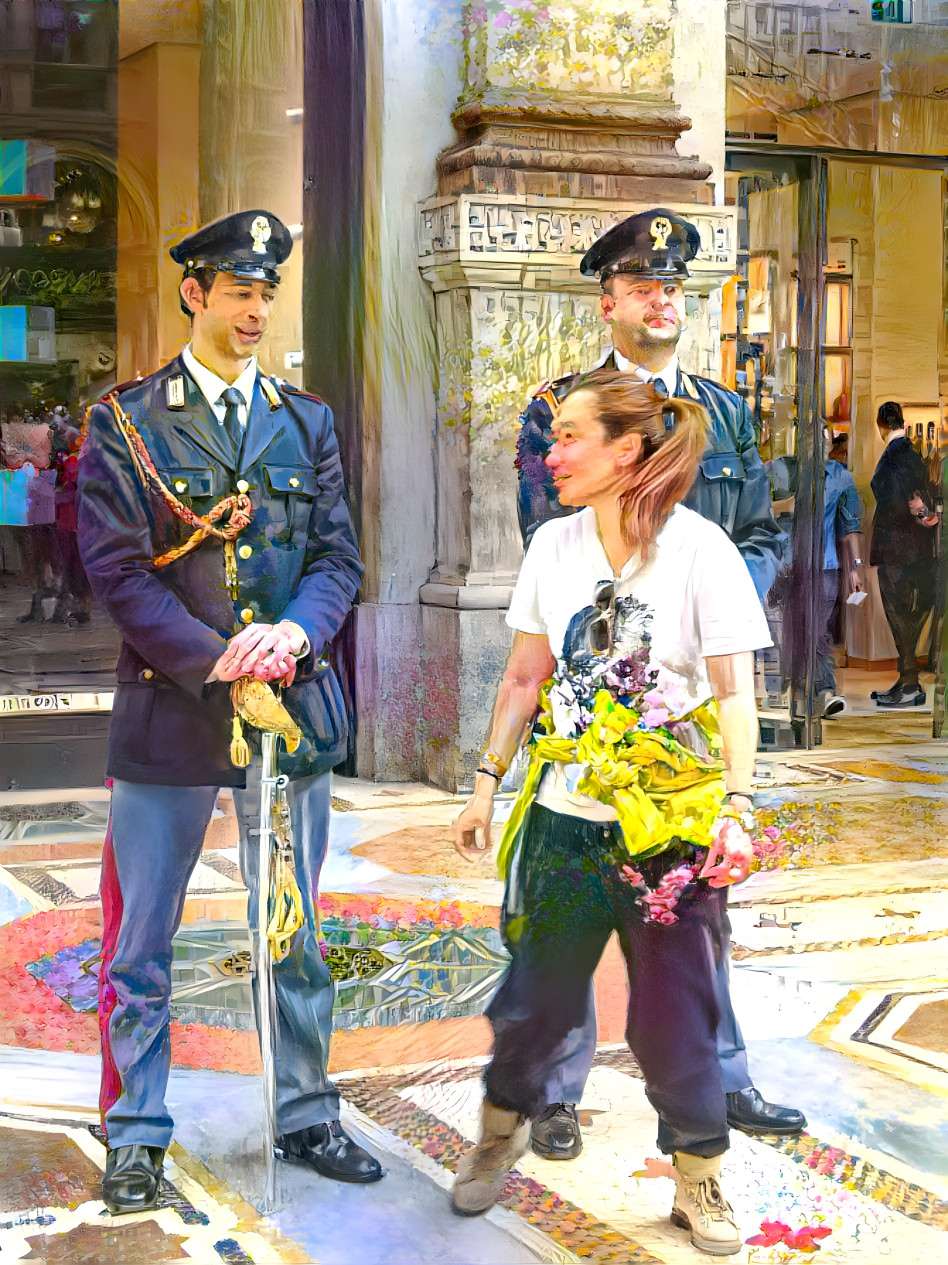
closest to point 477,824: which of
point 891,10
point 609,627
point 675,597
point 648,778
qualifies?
point 648,778

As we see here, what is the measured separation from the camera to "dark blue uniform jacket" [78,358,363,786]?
2742 mm

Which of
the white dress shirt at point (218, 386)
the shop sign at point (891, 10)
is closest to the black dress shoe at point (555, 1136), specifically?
the white dress shirt at point (218, 386)

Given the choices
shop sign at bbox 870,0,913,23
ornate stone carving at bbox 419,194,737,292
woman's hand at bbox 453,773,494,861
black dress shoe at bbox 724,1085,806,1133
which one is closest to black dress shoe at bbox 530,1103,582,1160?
black dress shoe at bbox 724,1085,806,1133

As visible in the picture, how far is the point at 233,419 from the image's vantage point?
2.79 meters

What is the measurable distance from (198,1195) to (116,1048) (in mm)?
295

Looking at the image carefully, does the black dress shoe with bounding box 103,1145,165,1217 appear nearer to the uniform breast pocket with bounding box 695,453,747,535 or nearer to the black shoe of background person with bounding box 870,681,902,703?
the uniform breast pocket with bounding box 695,453,747,535

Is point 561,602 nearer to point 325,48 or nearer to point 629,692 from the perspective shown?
point 629,692

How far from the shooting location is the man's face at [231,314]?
9.14ft

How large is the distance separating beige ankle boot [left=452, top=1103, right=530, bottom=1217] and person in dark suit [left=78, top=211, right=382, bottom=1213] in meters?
0.16

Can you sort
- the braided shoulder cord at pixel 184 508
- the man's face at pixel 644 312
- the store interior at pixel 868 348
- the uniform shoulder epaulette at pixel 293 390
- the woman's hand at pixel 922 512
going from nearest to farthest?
the braided shoulder cord at pixel 184 508 < the uniform shoulder epaulette at pixel 293 390 < the man's face at pixel 644 312 < the store interior at pixel 868 348 < the woman's hand at pixel 922 512

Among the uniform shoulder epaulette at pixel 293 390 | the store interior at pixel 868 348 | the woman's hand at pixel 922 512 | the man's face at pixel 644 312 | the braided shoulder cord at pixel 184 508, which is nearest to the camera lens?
the braided shoulder cord at pixel 184 508

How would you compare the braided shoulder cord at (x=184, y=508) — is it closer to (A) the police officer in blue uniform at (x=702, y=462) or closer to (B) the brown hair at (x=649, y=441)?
(A) the police officer in blue uniform at (x=702, y=462)

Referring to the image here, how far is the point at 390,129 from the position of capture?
2.97 m

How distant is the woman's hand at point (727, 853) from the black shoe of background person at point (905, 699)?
1.00 metres
